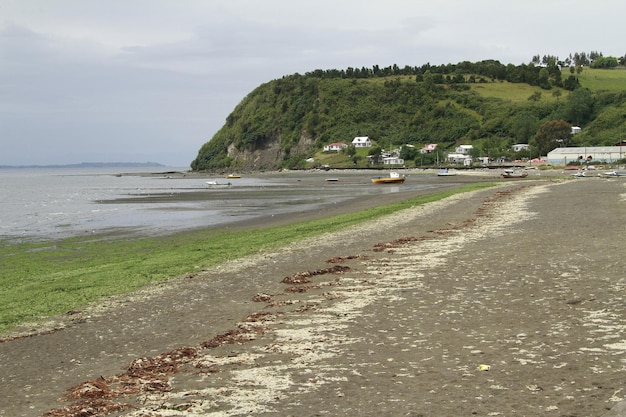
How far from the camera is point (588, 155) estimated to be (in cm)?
→ 14275

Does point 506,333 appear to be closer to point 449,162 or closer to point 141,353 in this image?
point 141,353

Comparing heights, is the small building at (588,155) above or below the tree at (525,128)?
below

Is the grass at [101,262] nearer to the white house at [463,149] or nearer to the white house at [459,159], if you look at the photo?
the white house at [459,159]

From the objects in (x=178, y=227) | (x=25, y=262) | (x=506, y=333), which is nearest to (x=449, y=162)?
(x=178, y=227)

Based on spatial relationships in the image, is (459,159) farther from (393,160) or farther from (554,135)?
(554,135)

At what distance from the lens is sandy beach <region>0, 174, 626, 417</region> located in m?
7.29

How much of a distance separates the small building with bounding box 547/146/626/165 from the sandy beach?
136 metres

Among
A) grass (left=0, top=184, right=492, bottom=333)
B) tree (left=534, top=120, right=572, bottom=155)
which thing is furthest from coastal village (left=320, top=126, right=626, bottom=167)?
grass (left=0, top=184, right=492, bottom=333)

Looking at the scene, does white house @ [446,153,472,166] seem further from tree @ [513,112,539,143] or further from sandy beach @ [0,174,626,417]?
sandy beach @ [0,174,626,417]

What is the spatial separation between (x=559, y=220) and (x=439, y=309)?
57.4ft

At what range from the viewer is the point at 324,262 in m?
19.2

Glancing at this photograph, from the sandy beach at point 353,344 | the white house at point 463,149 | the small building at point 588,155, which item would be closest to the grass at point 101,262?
the sandy beach at point 353,344

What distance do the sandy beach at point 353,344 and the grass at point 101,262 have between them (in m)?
1.51

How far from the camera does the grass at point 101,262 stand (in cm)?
1577
